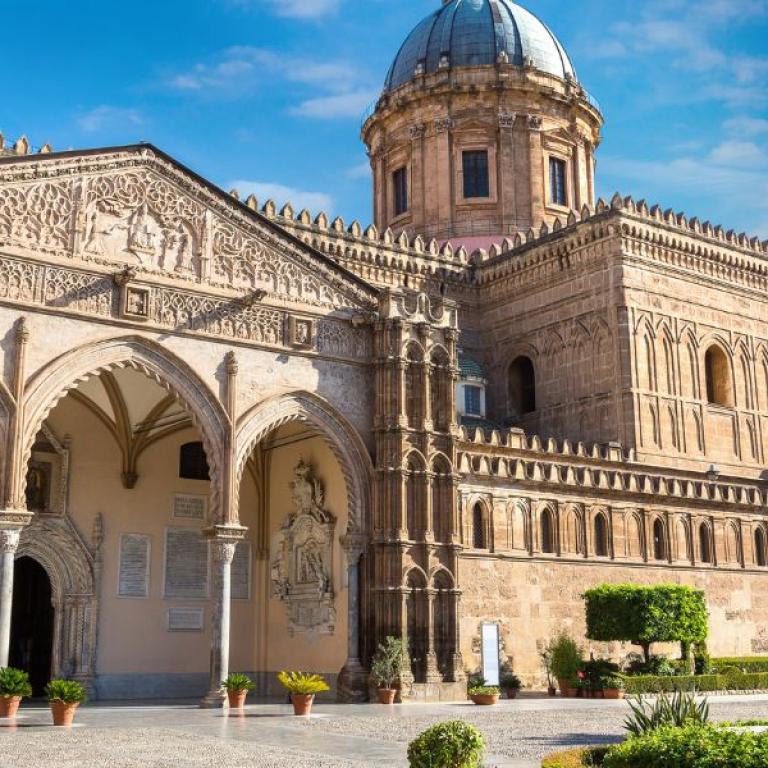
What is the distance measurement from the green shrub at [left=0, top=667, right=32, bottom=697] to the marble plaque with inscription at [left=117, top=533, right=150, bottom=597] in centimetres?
703

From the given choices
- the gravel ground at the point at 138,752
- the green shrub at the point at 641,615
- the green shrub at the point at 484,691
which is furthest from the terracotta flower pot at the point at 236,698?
the green shrub at the point at 641,615

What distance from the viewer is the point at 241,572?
2791cm

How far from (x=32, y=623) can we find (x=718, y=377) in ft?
80.5

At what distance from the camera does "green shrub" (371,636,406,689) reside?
77.1ft

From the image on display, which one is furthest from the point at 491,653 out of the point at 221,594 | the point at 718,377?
the point at 718,377

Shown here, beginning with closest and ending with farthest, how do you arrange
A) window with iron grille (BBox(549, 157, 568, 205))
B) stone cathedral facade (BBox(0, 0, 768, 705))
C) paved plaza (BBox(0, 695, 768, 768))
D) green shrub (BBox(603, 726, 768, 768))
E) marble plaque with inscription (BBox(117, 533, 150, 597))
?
green shrub (BBox(603, 726, 768, 768)), paved plaza (BBox(0, 695, 768, 768)), stone cathedral facade (BBox(0, 0, 768, 705)), marble plaque with inscription (BBox(117, 533, 150, 597)), window with iron grille (BBox(549, 157, 568, 205))

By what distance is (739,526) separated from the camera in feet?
115

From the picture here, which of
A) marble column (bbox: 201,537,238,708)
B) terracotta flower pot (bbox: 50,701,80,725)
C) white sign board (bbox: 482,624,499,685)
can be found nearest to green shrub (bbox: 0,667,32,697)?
terracotta flower pot (bbox: 50,701,80,725)

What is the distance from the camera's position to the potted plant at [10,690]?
1886 centimetres

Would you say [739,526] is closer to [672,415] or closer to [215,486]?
[672,415]

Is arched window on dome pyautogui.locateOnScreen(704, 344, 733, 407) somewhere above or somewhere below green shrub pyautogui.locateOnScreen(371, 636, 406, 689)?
above

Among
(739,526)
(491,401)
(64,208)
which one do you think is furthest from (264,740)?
(491,401)

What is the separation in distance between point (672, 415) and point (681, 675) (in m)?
11.6

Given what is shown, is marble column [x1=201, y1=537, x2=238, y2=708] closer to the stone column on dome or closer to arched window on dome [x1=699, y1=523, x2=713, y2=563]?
the stone column on dome
